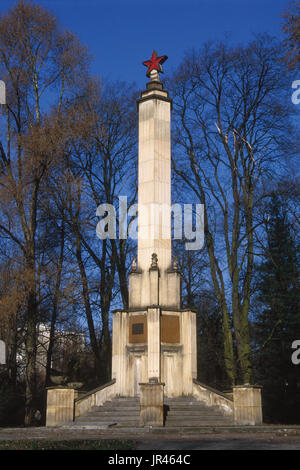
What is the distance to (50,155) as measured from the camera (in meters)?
21.7

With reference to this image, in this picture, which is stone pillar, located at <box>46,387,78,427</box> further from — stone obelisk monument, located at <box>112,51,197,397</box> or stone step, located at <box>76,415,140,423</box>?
stone obelisk monument, located at <box>112,51,197,397</box>

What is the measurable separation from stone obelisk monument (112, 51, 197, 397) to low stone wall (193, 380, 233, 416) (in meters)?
0.33

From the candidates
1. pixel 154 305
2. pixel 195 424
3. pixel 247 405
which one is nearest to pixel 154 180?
pixel 154 305

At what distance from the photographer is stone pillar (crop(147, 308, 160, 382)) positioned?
17297 mm

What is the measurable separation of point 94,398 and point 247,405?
477 cm

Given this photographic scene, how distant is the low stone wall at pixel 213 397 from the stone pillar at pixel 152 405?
255 cm

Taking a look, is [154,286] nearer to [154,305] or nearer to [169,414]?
[154,305]

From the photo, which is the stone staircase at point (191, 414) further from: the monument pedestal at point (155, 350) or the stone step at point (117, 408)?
the stone step at point (117, 408)

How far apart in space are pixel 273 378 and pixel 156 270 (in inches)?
458

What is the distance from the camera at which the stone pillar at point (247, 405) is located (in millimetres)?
15433

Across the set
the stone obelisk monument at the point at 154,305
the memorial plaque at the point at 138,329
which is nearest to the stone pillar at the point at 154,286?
the stone obelisk monument at the point at 154,305
